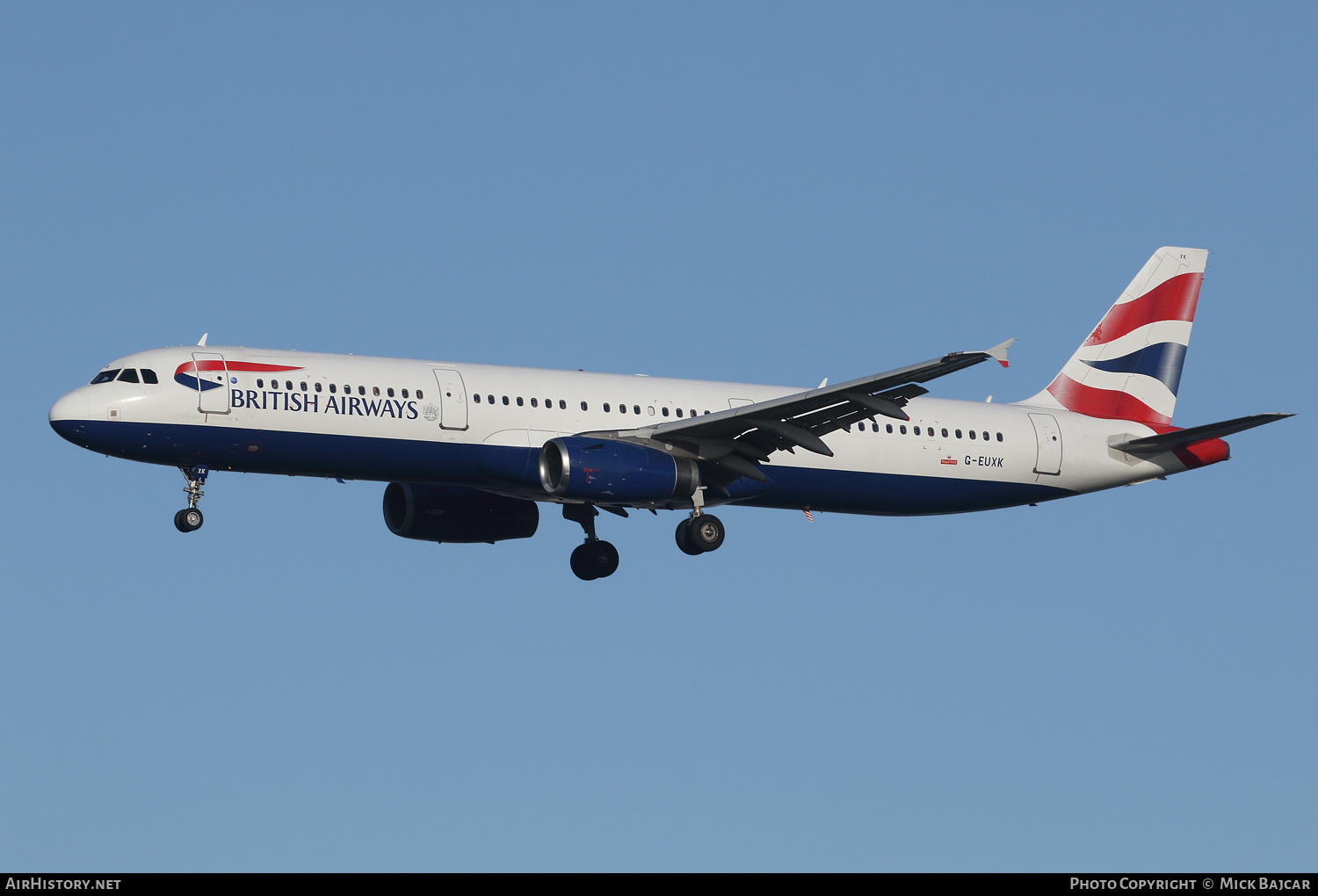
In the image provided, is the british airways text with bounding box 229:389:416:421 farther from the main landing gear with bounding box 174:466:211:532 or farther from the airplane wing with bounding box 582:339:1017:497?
the airplane wing with bounding box 582:339:1017:497

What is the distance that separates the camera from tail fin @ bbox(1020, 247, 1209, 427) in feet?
167

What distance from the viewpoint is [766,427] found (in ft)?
140

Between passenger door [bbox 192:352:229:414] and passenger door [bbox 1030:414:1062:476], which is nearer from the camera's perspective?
passenger door [bbox 192:352:229:414]

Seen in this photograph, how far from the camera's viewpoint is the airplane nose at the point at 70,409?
130ft

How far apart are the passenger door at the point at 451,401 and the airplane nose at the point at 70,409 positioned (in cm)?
799

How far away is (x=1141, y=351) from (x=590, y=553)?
56.2ft

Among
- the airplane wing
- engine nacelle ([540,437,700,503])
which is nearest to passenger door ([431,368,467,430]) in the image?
engine nacelle ([540,437,700,503])

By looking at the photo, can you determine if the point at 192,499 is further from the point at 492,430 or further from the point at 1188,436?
the point at 1188,436

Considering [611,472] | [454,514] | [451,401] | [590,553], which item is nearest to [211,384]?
[451,401]

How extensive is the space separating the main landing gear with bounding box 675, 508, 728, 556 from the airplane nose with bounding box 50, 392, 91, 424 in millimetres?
14710

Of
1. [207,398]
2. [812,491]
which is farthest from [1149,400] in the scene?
[207,398]

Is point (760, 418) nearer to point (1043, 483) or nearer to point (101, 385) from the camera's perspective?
point (1043, 483)

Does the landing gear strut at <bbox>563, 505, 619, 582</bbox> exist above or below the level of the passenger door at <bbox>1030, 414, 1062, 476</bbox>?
below

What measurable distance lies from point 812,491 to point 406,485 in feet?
35.7
